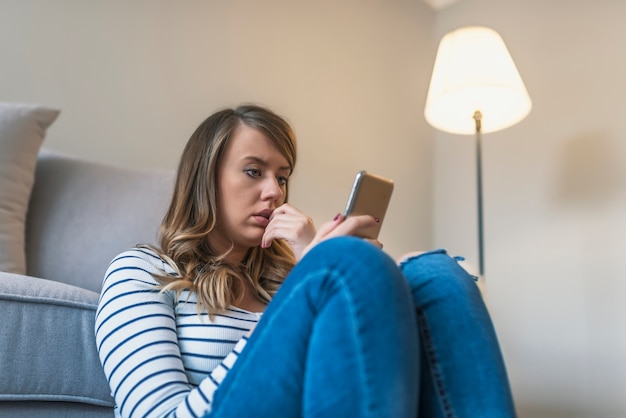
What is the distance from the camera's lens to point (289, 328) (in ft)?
2.09

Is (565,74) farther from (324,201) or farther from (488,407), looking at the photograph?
(488,407)

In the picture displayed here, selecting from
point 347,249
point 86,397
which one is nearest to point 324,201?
point 86,397

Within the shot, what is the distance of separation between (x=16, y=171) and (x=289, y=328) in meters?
0.86

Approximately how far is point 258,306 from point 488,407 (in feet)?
1.75

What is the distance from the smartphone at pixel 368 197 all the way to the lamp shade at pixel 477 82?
0.80 meters

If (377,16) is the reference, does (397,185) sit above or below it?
below

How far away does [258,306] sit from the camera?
43.3 inches

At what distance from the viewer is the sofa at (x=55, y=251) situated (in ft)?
2.87

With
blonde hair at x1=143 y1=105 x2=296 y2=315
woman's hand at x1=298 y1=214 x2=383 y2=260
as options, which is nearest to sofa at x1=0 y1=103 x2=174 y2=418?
blonde hair at x1=143 y1=105 x2=296 y2=315

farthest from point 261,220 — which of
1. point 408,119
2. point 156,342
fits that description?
point 408,119

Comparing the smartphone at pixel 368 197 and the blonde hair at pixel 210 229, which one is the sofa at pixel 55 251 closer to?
the blonde hair at pixel 210 229

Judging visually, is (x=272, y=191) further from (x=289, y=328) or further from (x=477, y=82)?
(x=477, y=82)

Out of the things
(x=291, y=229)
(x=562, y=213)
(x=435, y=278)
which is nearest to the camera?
(x=435, y=278)

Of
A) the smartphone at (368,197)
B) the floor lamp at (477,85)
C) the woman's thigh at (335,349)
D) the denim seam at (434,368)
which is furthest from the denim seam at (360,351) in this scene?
the floor lamp at (477,85)
